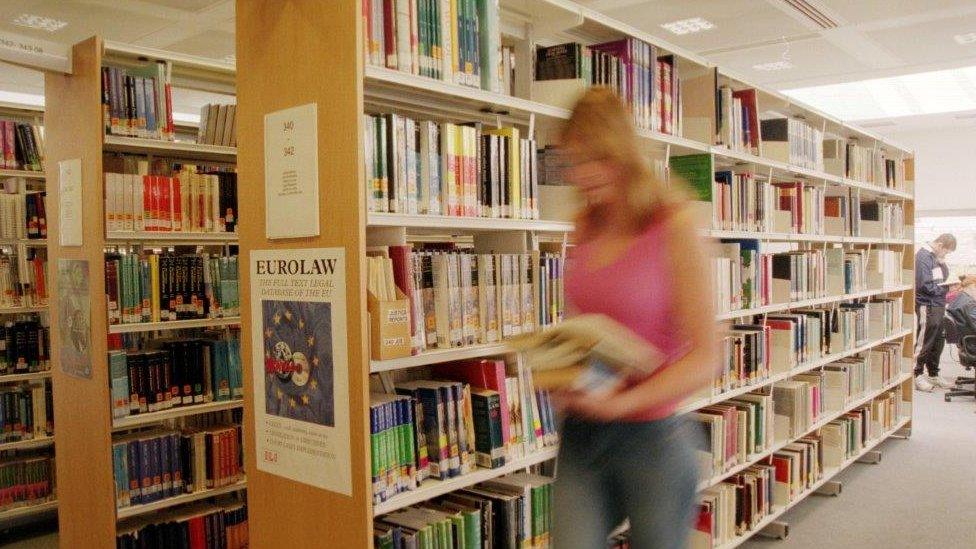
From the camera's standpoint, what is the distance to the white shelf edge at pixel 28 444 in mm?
3873

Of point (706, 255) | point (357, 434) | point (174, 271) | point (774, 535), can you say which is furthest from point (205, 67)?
point (774, 535)

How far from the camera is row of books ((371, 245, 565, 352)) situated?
2.07 metres

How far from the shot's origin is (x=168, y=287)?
3.24 m

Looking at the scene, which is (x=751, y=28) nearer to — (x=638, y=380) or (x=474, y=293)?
(x=474, y=293)

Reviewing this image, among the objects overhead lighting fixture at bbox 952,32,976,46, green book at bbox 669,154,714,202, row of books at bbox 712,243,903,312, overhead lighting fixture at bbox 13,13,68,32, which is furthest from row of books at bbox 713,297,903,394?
overhead lighting fixture at bbox 13,13,68,32

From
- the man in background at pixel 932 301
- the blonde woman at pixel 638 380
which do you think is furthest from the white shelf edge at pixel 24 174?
the man in background at pixel 932 301

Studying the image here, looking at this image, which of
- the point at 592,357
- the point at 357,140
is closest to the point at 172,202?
the point at 357,140

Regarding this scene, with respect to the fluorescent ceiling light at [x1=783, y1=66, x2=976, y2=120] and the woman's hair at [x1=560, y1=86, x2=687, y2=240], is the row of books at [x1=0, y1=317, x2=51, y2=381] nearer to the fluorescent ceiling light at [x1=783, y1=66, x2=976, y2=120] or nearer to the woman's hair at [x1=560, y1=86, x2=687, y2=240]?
the woman's hair at [x1=560, y1=86, x2=687, y2=240]

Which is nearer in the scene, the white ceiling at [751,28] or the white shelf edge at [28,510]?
the white shelf edge at [28,510]

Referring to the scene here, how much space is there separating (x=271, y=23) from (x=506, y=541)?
1.67 meters

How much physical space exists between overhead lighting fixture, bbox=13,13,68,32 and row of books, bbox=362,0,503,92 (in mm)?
4334

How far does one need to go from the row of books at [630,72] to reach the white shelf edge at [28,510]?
137 inches

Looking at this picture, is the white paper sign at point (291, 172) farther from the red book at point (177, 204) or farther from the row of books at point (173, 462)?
the row of books at point (173, 462)

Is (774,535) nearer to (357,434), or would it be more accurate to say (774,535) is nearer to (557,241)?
(557,241)
